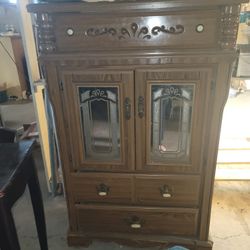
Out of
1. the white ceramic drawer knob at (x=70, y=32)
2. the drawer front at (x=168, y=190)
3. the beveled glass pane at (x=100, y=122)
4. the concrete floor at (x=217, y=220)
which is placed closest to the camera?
the white ceramic drawer knob at (x=70, y=32)

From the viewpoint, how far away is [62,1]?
3.39ft

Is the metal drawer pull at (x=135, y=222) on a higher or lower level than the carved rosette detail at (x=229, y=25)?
lower

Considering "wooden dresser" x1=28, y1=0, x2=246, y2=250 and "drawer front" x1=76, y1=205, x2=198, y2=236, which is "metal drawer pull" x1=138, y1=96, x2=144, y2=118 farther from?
"drawer front" x1=76, y1=205, x2=198, y2=236

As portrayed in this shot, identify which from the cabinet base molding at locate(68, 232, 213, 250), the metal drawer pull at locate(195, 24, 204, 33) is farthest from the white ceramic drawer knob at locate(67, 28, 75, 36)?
the cabinet base molding at locate(68, 232, 213, 250)

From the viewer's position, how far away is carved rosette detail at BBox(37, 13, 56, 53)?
3.41 ft

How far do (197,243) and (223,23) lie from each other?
3.71 feet

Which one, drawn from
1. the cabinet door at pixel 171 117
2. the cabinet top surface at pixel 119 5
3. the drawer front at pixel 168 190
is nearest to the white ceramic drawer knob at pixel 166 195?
the drawer front at pixel 168 190

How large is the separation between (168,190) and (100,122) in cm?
49

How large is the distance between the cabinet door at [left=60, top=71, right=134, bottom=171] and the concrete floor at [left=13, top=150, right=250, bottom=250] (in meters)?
0.59

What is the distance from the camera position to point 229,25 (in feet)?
3.20

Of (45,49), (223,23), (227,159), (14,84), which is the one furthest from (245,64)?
(14,84)

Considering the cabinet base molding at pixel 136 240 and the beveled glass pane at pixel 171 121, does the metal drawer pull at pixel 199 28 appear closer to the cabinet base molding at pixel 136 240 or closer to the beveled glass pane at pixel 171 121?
the beveled glass pane at pixel 171 121

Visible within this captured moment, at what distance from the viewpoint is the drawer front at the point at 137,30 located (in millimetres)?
1006

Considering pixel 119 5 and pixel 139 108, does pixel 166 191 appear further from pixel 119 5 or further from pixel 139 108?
pixel 119 5
